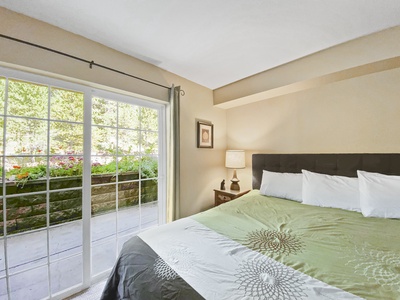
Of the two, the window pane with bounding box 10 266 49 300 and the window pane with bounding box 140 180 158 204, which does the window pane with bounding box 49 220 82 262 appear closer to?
the window pane with bounding box 10 266 49 300

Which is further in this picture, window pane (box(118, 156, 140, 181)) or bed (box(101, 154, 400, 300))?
window pane (box(118, 156, 140, 181))

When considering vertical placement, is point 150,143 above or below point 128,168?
above

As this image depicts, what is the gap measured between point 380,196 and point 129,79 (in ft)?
8.98

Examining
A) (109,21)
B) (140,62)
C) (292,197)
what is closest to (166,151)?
(140,62)

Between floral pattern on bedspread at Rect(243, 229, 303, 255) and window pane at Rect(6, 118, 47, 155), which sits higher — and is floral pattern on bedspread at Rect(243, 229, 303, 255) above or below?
below

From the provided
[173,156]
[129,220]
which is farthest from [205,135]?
[129,220]

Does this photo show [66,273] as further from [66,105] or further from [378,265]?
[378,265]

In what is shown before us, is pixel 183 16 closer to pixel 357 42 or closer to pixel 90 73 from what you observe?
pixel 90 73

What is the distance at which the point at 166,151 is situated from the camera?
2.29 m

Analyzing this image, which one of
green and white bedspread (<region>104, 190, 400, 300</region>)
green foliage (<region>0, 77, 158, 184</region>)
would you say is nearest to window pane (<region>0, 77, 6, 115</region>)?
green foliage (<region>0, 77, 158, 184</region>)

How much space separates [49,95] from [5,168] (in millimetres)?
690

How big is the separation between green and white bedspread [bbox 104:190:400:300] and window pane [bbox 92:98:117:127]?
1.32 metres

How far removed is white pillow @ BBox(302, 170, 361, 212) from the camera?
1.68 meters

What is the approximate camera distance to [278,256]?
0.93m
